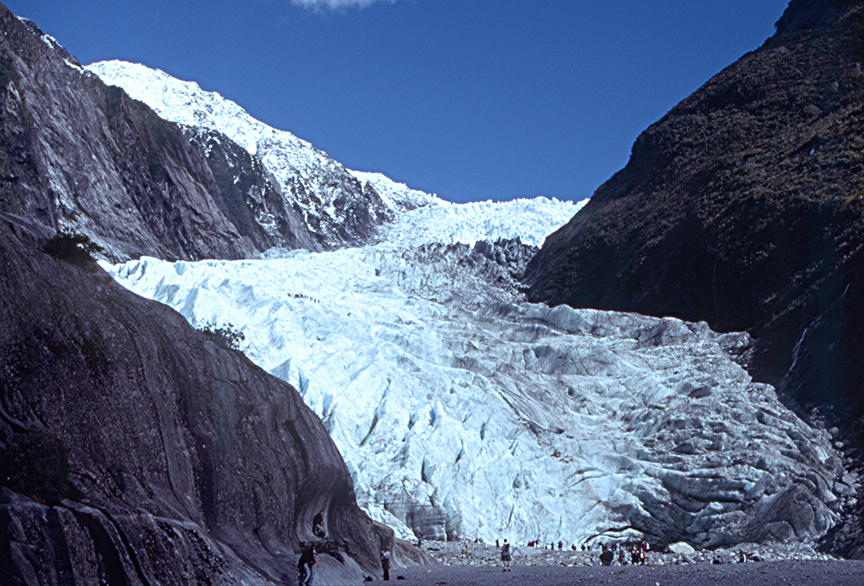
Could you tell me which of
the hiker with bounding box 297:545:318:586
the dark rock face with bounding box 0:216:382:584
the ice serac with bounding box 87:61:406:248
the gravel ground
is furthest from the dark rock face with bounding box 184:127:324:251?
the hiker with bounding box 297:545:318:586

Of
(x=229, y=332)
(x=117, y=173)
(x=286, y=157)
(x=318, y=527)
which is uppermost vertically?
(x=286, y=157)

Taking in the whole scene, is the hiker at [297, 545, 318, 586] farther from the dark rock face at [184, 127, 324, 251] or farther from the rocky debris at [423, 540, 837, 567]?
the dark rock face at [184, 127, 324, 251]

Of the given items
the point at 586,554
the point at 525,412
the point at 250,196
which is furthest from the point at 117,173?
the point at 586,554

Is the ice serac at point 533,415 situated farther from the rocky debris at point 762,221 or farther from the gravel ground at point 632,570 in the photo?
the rocky debris at point 762,221

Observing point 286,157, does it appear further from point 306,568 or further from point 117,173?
point 306,568

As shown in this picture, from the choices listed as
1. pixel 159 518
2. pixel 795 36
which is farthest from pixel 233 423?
pixel 795 36

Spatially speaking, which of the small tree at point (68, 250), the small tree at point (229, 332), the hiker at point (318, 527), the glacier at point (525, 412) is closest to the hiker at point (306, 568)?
the hiker at point (318, 527)
